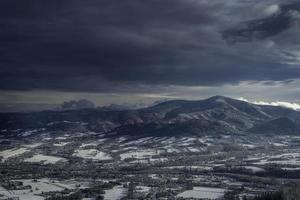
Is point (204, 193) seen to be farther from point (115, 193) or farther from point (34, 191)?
point (34, 191)

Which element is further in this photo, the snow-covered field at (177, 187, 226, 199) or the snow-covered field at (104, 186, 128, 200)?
the snow-covered field at (177, 187, 226, 199)

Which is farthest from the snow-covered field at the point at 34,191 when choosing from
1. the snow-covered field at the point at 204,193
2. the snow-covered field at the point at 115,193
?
the snow-covered field at the point at 204,193

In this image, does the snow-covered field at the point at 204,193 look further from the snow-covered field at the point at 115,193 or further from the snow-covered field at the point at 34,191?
the snow-covered field at the point at 34,191

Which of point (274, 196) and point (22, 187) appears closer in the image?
point (274, 196)

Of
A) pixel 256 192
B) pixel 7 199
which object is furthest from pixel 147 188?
pixel 7 199

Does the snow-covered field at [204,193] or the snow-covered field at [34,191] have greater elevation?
the snow-covered field at [204,193]

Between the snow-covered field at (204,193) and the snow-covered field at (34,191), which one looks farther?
the snow-covered field at (34,191)

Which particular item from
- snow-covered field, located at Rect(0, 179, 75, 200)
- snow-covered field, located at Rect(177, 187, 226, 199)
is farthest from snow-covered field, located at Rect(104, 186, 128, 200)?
snow-covered field, located at Rect(177, 187, 226, 199)

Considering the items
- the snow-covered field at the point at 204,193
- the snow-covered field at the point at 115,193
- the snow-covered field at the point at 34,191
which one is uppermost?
the snow-covered field at the point at 204,193

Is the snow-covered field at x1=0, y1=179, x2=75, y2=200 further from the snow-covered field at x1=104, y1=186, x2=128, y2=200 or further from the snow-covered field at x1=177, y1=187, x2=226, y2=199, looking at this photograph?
the snow-covered field at x1=177, y1=187, x2=226, y2=199

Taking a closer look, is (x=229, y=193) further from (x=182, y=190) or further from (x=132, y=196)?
(x=132, y=196)

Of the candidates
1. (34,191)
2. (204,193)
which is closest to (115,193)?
(204,193)
